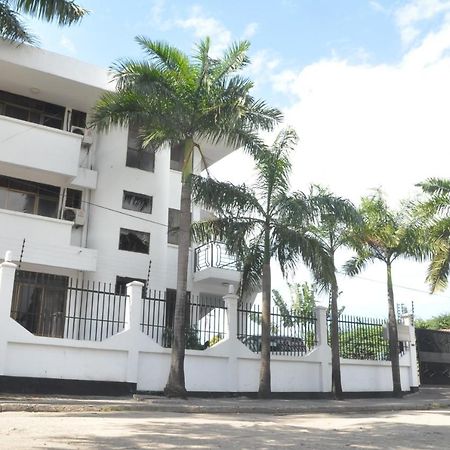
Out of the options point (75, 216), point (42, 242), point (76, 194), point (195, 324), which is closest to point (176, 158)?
point (76, 194)

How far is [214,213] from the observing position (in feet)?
50.6

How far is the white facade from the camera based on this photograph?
57.1 feet

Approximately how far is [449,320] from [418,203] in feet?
80.8

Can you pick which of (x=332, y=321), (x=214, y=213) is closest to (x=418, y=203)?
(x=332, y=321)

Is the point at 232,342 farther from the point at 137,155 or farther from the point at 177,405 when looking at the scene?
the point at 137,155

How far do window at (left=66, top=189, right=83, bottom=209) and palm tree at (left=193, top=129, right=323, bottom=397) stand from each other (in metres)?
5.72

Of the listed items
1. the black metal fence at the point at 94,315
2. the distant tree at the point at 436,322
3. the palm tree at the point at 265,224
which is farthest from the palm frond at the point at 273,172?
the distant tree at the point at 436,322

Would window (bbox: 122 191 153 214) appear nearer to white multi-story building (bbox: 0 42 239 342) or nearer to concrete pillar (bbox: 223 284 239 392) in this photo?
white multi-story building (bbox: 0 42 239 342)

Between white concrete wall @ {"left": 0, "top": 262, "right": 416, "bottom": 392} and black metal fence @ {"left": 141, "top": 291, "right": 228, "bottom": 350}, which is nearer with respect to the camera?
white concrete wall @ {"left": 0, "top": 262, "right": 416, "bottom": 392}

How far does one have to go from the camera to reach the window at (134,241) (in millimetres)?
19656

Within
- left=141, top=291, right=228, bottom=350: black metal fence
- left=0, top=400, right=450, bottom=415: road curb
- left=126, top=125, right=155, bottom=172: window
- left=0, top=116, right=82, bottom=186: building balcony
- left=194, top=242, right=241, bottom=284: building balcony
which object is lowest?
left=0, top=400, right=450, bottom=415: road curb

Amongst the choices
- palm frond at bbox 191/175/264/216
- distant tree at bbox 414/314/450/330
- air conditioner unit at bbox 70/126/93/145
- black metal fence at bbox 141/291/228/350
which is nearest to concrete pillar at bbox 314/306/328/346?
black metal fence at bbox 141/291/228/350

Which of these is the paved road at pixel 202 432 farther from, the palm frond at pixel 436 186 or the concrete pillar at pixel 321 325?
the palm frond at pixel 436 186

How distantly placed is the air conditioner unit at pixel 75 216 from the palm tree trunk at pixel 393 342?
34.1 feet
